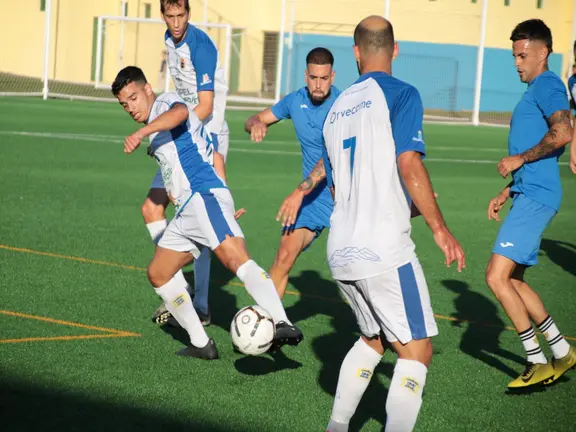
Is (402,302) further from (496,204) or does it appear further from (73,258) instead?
(73,258)

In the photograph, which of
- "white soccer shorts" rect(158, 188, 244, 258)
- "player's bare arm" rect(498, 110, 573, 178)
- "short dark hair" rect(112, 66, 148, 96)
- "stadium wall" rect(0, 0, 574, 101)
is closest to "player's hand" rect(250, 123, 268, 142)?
"white soccer shorts" rect(158, 188, 244, 258)

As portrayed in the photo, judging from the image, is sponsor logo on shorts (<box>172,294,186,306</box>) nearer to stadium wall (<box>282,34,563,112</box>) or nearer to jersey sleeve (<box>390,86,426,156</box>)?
jersey sleeve (<box>390,86,426,156</box>)

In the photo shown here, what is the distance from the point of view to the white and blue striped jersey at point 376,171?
4715 mm

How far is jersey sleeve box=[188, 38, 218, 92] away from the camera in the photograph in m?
8.17

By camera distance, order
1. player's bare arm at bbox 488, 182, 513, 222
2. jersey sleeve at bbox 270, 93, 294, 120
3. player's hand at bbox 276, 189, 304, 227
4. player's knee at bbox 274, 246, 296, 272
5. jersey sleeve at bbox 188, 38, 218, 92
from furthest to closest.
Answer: jersey sleeve at bbox 188, 38, 218, 92
jersey sleeve at bbox 270, 93, 294, 120
player's knee at bbox 274, 246, 296, 272
player's bare arm at bbox 488, 182, 513, 222
player's hand at bbox 276, 189, 304, 227

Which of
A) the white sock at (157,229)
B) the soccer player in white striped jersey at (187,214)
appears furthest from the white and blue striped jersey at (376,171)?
the white sock at (157,229)

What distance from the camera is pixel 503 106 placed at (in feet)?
163

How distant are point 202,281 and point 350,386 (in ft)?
10.5

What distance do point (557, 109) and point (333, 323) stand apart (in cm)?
254

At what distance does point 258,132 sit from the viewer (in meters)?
7.48

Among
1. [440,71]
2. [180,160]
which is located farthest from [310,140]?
[440,71]

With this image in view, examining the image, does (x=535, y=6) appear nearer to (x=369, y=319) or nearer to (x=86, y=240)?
(x=86, y=240)

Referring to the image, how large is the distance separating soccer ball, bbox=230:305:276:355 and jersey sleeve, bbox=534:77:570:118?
228 cm

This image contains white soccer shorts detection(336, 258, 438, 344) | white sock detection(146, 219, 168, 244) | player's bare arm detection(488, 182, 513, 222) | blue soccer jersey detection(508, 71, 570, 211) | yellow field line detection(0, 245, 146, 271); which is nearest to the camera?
white soccer shorts detection(336, 258, 438, 344)
